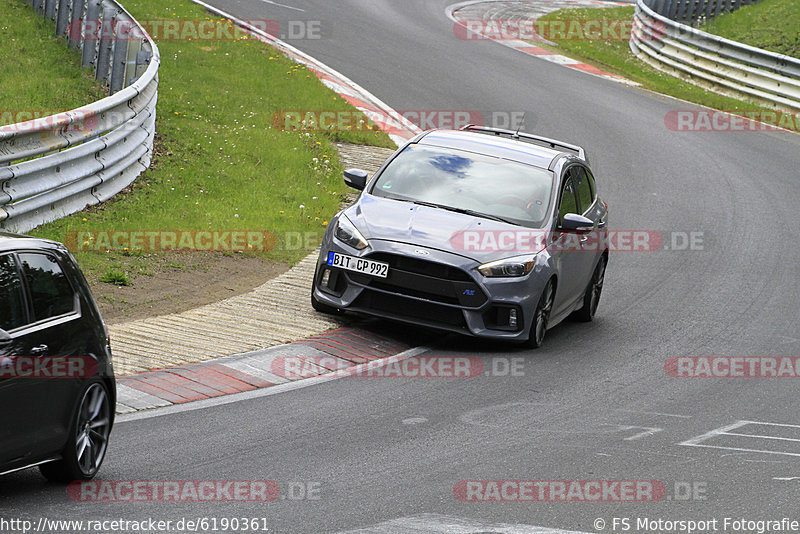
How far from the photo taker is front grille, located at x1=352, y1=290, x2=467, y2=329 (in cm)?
1059

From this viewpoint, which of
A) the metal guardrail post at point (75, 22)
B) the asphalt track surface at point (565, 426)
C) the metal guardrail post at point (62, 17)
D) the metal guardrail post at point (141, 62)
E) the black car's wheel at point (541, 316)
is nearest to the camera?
the asphalt track surface at point (565, 426)

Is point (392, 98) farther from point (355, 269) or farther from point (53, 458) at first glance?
point (53, 458)

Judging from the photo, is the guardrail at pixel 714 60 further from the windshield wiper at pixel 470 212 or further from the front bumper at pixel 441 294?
the front bumper at pixel 441 294

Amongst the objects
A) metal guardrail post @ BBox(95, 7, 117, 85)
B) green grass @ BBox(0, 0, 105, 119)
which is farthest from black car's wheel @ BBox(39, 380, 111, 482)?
metal guardrail post @ BBox(95, 7, 117, 85)

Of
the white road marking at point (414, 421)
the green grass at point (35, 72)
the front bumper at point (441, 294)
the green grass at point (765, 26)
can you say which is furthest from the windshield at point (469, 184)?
the green grass at point (765, 26)

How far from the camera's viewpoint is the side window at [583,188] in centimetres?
1260

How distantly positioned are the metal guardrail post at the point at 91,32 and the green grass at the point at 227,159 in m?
0.42

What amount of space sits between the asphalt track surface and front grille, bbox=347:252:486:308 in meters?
0.53

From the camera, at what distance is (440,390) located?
374 inches

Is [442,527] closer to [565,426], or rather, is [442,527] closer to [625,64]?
[565,426]

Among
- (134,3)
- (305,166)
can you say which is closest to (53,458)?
(305,166)

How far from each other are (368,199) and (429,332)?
140 centimetres

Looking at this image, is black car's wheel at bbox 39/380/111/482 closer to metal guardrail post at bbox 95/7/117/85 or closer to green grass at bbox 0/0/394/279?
green grass at bbox 0/0/394/279

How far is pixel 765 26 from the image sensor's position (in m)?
31.3
